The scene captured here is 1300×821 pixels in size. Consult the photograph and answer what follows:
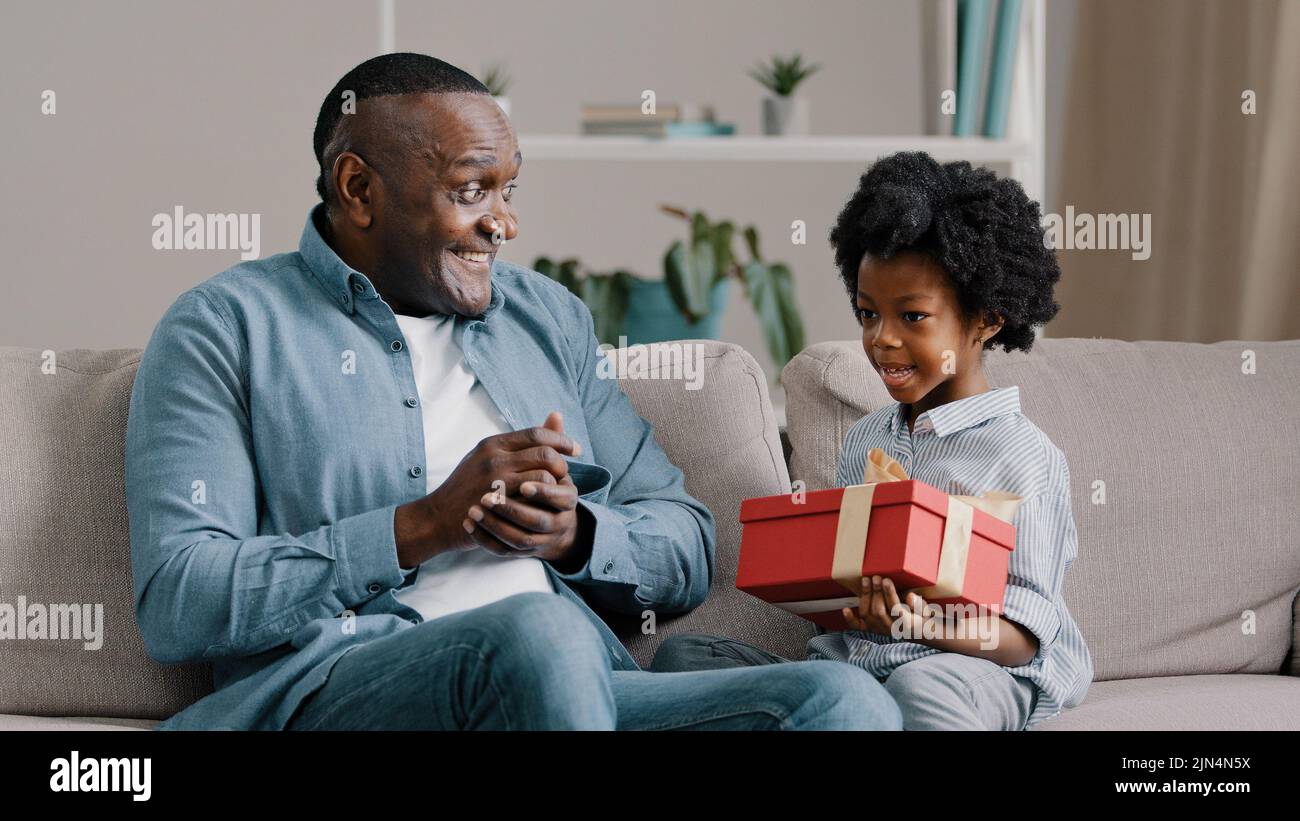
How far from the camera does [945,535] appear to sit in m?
1.28

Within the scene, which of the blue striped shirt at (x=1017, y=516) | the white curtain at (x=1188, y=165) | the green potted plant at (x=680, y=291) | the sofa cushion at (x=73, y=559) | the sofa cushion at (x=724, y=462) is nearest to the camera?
the blue striped shirt at (x=1017, y=516)

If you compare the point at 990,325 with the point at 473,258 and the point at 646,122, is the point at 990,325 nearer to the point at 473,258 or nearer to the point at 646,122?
the point at 473,258

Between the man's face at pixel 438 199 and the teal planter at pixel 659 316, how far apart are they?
94 centimetres

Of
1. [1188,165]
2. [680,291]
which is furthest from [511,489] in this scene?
[1188,165]

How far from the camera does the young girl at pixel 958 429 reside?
134 centimetres

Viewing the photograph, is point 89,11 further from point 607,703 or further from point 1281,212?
point 1281,212

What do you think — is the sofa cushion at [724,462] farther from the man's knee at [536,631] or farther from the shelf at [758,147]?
the shelf at [758,147]

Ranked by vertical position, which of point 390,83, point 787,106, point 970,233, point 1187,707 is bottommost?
point 1187,707

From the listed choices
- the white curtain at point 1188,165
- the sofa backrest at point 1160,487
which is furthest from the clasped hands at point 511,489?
the white curtain at point 1188,165

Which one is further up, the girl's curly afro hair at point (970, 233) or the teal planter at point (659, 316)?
the girl's curly afro hair at point (970, 233)

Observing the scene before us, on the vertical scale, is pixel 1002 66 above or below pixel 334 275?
above

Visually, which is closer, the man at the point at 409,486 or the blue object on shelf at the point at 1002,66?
the man at the point at 409,486

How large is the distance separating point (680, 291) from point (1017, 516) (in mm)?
1141
